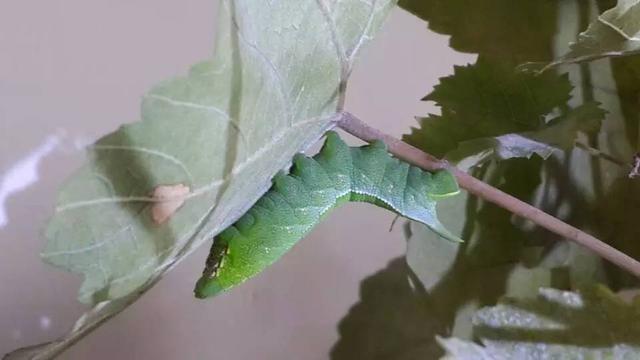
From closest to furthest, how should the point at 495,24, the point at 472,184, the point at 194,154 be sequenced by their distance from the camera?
the point at 194,154, the point at 472,184, the point at 495,24

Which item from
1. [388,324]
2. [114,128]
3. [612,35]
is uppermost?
[612,35]

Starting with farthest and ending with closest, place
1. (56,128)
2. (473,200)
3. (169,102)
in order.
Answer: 1. (56,128)
2. (473,200)
3. (169,102)

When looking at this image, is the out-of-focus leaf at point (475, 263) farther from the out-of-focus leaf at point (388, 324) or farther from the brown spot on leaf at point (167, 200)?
the brown spot on leaf at point (167, 200)

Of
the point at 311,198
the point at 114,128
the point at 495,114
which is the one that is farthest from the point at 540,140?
the point at 114,128

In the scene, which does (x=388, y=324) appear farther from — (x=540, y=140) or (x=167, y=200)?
(x=167, y=200)

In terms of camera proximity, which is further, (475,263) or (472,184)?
(475,263)

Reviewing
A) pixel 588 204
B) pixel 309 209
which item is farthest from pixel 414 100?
pixel 309 209

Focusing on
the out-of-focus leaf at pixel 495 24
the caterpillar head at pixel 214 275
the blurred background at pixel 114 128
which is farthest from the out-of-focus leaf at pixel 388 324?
the caterpillar head at pixel 214 275

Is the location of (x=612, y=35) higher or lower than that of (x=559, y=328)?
higher

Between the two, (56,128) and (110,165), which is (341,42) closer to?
(110,165)
